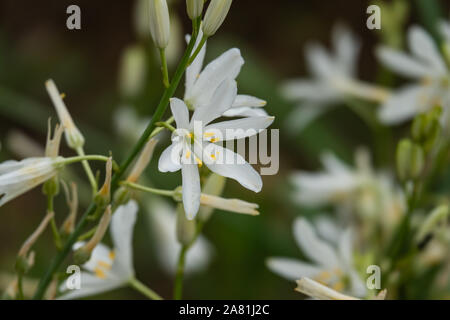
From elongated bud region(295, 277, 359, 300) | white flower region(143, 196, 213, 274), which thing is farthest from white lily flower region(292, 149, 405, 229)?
elongated bud region(295, 277, 359, 300)

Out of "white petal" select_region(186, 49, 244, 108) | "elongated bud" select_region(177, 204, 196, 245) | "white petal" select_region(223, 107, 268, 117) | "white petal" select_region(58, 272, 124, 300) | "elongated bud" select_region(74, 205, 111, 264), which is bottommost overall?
"white petal" select_region(58, 272, 124, 300)

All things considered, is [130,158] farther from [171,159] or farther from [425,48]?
[425,48]

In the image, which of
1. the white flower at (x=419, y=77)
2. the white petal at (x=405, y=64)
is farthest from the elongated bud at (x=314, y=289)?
the white petal at (x=405, y=64)

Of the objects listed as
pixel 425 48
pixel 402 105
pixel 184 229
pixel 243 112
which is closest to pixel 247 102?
pixel 243 112

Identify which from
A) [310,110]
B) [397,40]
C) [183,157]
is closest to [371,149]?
[310,110]

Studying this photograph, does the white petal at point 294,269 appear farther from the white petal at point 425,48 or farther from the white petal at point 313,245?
the white petal at point 425,48

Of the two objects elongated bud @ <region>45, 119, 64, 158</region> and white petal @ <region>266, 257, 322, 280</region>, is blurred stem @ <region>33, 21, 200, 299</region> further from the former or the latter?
white petal @ <region>266, 257, 322, 280</region>
